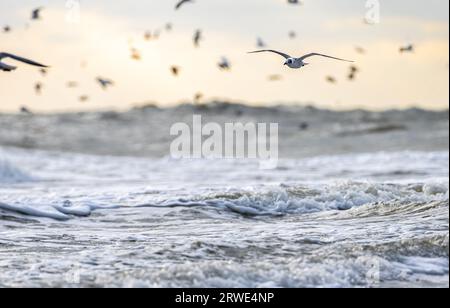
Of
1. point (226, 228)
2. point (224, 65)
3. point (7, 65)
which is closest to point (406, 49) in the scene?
point (224, 65)

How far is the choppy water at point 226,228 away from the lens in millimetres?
9594

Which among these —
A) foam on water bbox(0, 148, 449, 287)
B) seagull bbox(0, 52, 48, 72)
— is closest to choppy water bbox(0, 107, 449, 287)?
foam on water bbox(0, 148, 449, 287)

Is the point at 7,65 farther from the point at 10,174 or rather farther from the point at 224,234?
the point at 10,174

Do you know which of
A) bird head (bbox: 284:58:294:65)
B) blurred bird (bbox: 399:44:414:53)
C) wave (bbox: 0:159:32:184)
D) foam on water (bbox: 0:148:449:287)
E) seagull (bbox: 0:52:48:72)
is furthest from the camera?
wave (bbox: 0:159:32:184)

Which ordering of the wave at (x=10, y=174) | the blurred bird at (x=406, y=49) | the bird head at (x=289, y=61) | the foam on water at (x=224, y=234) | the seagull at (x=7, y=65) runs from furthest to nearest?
1. the wave at (x=10, y=174)
2. the blurred bird at (x=406, y=49)
3. the bird head at (x=289, y=61)
4. the seagull at (x=7, y=65)
5. the foam on water at (x=224, y=234)

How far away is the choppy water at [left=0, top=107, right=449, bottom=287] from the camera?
378 inches

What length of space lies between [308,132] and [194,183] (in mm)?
23432

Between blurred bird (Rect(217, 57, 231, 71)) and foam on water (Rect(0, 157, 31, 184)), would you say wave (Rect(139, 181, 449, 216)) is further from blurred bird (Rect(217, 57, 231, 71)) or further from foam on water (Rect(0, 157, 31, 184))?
foam on water (Rect(0, 157, 31, 184))

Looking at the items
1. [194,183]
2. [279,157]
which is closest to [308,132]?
[279,157]

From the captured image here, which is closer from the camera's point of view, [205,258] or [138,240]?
[205,258]

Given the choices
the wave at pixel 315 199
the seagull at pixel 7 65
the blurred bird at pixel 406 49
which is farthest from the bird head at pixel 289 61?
the blurred bird at pixel 406 49

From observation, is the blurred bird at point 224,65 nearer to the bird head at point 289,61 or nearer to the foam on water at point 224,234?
the foam on water at point 224,234
